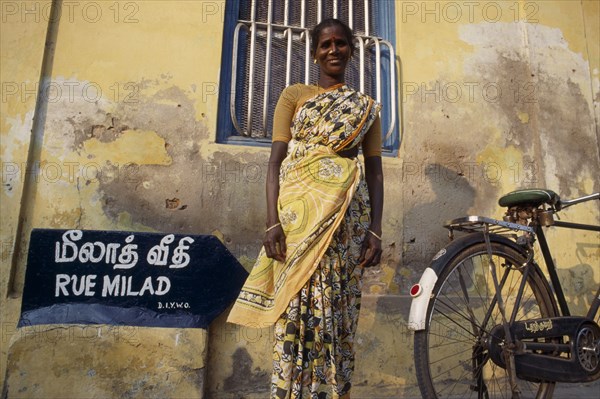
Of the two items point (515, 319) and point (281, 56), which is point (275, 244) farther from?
point (281, 56)

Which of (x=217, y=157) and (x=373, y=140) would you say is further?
(x=217, y=157)

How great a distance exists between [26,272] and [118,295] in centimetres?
51

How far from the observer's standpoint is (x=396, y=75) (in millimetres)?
3355

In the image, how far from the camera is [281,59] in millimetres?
3289

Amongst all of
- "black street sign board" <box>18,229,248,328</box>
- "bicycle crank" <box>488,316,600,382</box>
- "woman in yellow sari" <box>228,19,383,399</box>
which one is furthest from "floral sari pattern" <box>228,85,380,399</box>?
"black street sign board" <box>18,229,248,328</box>

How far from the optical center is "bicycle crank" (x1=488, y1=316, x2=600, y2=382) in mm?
2018

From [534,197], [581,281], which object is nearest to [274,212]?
[534,197]

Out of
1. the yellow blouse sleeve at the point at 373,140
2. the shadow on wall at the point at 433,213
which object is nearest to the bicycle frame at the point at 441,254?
the yellow blouse sleeve at the point at 373,140

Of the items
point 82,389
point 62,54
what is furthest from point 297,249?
point 62,54

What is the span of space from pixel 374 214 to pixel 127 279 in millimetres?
1477

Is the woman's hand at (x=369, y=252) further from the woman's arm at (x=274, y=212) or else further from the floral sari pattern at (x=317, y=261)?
the woman's arm at (x=274, y=212)

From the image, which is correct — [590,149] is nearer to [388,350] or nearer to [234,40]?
[388,350]

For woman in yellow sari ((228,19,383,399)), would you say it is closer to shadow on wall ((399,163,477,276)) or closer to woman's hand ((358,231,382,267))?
woman's hand ((358,231,382,267))

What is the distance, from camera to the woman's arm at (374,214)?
2.03m
